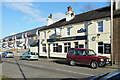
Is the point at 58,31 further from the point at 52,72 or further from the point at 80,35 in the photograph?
the point at 52,72

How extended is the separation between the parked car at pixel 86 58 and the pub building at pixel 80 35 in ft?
14.8

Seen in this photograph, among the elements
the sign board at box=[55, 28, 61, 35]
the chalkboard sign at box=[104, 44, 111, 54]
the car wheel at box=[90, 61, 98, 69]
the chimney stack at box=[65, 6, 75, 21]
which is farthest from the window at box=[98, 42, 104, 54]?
the chimney stack at box=[65, 6, 75, 21]

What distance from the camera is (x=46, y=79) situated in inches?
341

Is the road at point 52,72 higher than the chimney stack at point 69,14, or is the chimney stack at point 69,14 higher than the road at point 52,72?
the chimney stack at point 69,14

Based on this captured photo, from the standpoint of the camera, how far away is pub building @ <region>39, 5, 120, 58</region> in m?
19.2

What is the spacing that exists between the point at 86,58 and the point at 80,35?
800 centimetres

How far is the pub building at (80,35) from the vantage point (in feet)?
62.9

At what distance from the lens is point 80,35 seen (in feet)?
73.8

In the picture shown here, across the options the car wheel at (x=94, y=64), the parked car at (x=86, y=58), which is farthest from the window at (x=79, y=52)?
the car wheel at (x=94, y=64)

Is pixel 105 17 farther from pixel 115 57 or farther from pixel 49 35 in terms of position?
pixel 49 35

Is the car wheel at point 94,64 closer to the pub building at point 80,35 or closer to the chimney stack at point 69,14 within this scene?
the pub building at point 80,35

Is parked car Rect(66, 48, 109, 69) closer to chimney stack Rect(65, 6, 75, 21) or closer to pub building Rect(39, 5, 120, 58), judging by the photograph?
pub building Rect(39, 5, 120, 58)

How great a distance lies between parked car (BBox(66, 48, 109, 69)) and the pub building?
4.50 metres

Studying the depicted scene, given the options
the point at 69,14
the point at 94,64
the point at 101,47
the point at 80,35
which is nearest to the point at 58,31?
the point at 69,14
